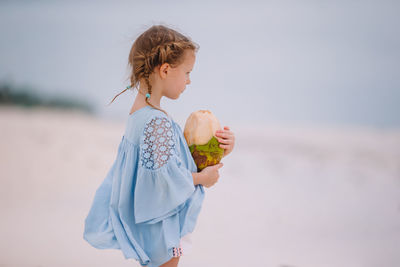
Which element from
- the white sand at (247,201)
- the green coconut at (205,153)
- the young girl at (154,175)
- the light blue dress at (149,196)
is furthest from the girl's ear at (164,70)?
the white sand at (247,201)

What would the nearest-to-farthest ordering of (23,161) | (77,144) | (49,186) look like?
(49,186) < (23,161) < (77,144)

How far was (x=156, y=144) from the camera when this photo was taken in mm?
2170

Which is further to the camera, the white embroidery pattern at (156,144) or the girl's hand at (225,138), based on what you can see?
the girl's hand at (225,138)

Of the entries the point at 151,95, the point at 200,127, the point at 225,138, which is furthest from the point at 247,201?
the point at 151,95

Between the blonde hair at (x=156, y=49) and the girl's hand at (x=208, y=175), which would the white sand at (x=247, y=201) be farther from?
the blonde hair at (x=156, y=49)

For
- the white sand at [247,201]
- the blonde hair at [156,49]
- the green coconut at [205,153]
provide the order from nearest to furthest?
1. the blonde hair at [156,49]
2. the green coconut at [205,153]
3. the white sand at [247,201]

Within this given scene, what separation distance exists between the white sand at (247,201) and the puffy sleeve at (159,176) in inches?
64.2

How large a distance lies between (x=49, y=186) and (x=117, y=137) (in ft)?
12.8

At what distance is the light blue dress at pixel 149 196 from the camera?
2.17 m

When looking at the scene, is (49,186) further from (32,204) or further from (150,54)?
(150,54)

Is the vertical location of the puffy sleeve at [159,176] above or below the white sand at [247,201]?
above

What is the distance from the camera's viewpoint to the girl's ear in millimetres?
2277

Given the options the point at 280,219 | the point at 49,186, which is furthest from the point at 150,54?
the point at 49,186

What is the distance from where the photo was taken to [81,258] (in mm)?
3678
